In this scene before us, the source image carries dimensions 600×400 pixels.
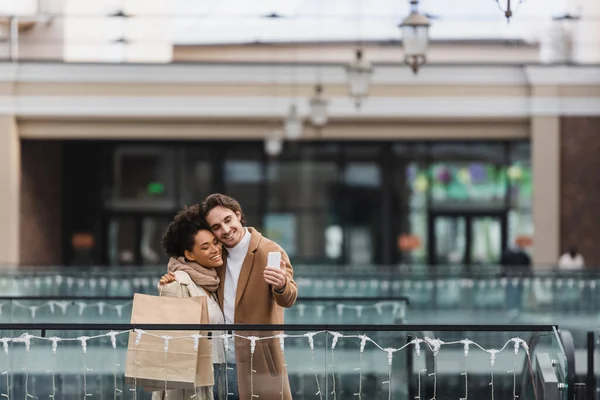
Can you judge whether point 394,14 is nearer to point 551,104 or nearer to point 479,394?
point 551,104

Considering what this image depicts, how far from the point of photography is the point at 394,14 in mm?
25656

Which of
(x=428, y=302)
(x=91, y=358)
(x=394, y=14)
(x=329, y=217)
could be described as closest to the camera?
(x=91, y=358)

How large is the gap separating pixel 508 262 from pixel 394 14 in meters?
5.50

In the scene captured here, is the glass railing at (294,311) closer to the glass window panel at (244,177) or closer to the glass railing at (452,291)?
the glass railing at (452,291)

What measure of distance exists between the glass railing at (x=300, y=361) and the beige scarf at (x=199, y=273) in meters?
0.23

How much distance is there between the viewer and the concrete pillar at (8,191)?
1044 inches

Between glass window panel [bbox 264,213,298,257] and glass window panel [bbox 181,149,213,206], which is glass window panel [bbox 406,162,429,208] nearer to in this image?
glass window panel [bbox 264,213,298,257]

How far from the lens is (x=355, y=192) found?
3067 centimetres

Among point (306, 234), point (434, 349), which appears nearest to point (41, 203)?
point (306, 234)

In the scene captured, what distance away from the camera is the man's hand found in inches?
263

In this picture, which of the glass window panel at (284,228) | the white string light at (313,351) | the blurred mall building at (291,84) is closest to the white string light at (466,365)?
the white string light at (313,351)

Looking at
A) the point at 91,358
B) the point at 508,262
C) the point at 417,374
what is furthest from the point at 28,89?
the point at 417,374

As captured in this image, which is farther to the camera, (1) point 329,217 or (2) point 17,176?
(1) point 329,217

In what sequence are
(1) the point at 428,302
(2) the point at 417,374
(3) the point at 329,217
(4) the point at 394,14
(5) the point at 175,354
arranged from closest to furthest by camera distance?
1. (5) the point at 175,354
2. (2) the point at 417,374
3. (1) the point at 428,302
4. (4) the point at 394,14
5. (3) the point at 329,217
